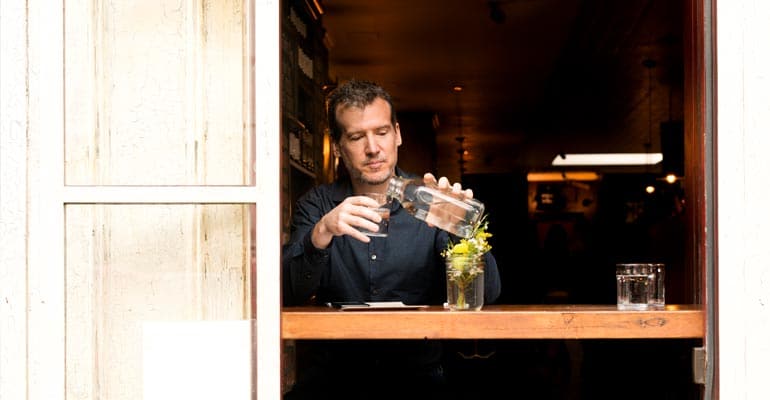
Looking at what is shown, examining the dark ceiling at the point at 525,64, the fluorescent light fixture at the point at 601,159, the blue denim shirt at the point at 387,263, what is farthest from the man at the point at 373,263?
the fluorescent light fixture at the point at 601,159

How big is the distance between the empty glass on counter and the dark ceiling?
10.8 feet

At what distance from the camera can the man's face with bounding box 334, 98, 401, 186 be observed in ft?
8.96

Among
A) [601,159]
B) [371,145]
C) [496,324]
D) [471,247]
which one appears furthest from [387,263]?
[601,159]

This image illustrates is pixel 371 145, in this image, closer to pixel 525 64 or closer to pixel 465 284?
pixel 465 284

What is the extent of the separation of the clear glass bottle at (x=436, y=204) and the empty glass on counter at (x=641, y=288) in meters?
0.39

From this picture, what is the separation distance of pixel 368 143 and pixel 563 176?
33.7ft

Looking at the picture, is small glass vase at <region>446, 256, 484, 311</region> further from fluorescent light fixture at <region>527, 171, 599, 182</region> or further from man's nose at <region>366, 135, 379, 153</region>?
fluorescent light fixture at <region>527, 171, 599, 182</region>

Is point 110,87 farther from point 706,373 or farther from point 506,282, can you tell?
point 506,282

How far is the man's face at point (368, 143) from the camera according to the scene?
273 centimetres

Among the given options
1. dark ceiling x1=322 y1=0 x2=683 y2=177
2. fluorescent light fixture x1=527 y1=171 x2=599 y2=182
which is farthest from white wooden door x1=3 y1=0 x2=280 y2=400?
fluorescent light fixture x1=527 y1=171 x2=599 y2=182

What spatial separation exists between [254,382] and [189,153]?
505 millimetres

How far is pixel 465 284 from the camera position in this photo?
2273mm
